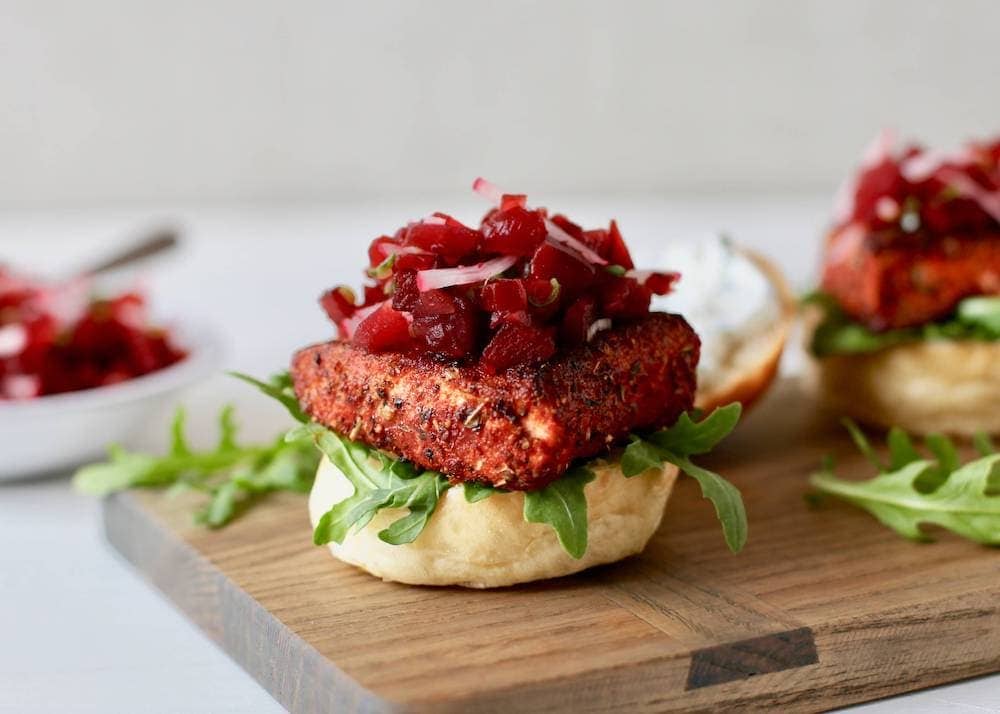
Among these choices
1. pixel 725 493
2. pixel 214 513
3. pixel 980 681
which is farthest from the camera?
pixel 214 513

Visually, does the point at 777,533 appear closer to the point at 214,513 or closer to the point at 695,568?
the point at 695,568

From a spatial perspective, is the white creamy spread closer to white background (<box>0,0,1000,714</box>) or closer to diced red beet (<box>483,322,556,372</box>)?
diced red beet (<box>483,322,556,372</box>)

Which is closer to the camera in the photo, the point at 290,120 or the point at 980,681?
the point at 980,681

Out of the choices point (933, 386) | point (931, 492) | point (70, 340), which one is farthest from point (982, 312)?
point (70, 340)

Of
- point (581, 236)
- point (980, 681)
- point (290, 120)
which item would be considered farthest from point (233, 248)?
point (980, 681)

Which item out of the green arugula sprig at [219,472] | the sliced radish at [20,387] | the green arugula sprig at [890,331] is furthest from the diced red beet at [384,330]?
the green arugula sprig at [890,331]

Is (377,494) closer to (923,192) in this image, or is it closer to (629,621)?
(629,621)
